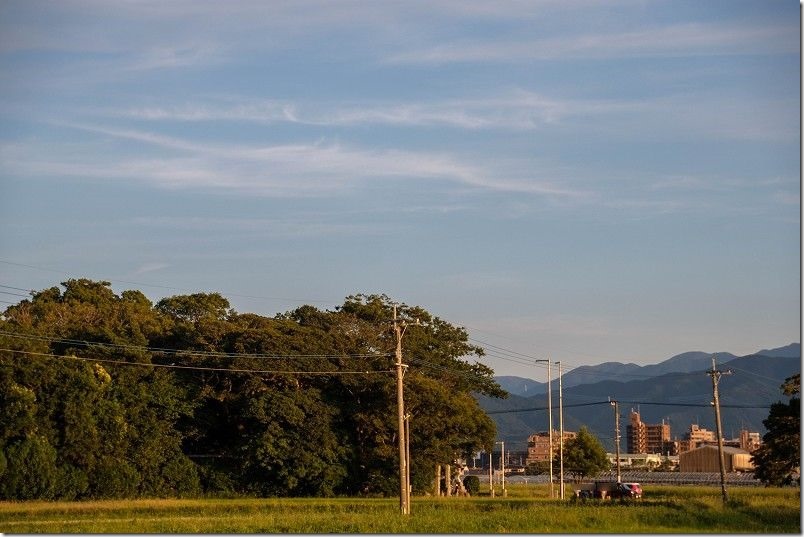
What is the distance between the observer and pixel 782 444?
162ft

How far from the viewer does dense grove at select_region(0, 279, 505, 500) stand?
50.7 meters

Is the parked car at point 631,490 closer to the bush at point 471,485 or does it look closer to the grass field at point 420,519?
the grass field at point 420,519

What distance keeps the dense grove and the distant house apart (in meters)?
50.5

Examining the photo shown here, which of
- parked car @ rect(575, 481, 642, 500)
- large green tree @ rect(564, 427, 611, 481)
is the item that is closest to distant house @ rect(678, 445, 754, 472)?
large green tree @ rect(564, 427, 611, 481)

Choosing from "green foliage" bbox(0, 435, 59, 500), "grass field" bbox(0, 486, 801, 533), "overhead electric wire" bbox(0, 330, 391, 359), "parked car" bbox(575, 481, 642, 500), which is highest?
"overhead electric wire" bbox(0, 330, 391, 359)

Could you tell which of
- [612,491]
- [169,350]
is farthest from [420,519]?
[169,350]

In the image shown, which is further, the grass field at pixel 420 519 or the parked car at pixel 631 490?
the parked car at pixel 631 490

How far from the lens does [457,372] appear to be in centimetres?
7038

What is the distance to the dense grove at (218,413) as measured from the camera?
50656 mm

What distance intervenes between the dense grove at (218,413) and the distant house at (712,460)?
50.5 metres

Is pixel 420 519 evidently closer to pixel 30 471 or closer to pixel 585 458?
pixel 30 471

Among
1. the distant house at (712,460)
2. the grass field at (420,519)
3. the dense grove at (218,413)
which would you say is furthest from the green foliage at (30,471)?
the distant house at (712,460)

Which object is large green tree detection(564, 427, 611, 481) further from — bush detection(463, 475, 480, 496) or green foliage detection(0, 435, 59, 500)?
green foliage detection(0, 435, 59, 500)

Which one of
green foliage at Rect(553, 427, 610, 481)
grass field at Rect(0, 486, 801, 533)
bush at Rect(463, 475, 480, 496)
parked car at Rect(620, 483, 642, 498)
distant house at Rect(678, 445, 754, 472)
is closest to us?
grass field at Rect(0, 486, 801, 533)
